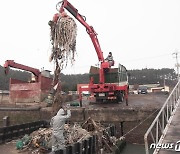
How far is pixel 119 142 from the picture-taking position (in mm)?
12094

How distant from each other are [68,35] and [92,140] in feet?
13.3

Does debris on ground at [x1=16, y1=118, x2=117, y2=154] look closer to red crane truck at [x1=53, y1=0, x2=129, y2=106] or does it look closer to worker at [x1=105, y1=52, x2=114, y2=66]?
red crane truck at [x1=53, y1=0, x2=129, y2=106]

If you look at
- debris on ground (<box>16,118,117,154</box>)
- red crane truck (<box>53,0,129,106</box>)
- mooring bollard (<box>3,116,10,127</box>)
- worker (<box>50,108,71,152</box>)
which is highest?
red crane truck (<box>53,0,129,106</box>)

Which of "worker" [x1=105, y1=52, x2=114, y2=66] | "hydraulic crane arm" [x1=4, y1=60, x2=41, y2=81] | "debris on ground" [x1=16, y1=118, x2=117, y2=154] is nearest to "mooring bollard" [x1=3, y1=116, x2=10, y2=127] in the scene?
"hydraulic crane arm" [x1=4, y1=60, x2=41, y2=81]

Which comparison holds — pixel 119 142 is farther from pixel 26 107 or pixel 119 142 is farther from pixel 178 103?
pixel 26 107

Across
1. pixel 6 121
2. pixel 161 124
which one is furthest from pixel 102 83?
pixel 161 124

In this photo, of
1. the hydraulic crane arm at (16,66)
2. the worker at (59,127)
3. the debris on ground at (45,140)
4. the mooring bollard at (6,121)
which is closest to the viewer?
the worker at (59,127)

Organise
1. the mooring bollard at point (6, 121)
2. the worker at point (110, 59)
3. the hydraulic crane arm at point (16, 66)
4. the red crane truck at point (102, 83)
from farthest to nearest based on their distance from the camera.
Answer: the mooring bollard at point (6, 121)
the worker at point (110, 59)
the hydraulic crane arm at point (16, 66)
the red crane truck at point (102, 83)

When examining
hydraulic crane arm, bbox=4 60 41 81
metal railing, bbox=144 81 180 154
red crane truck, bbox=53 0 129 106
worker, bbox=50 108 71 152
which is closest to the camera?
metal railing, bbox=144 81 180 154

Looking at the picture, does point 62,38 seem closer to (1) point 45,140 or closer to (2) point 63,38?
(2) point 63,38

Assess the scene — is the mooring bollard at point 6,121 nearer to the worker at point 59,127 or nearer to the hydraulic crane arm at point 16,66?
the hydraulic crane arm at point 16,66

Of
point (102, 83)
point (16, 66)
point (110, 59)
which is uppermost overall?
point (110, 59)

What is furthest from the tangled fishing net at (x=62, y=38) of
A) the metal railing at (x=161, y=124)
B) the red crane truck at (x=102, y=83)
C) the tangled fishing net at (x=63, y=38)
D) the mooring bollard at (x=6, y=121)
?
the mooring bollard at (x=6, y=121)

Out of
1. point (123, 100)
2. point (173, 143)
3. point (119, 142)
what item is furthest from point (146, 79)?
point (173, 143)
